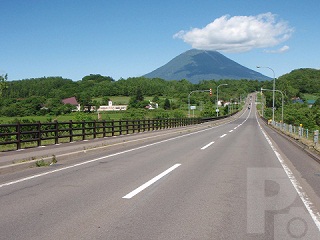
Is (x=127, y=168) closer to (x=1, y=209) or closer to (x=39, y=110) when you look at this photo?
(x=1, y=209)

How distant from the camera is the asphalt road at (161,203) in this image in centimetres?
509

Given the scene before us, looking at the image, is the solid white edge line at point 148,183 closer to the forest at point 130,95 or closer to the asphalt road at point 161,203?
the asphalt road at point 161,203

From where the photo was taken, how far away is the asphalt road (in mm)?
5086

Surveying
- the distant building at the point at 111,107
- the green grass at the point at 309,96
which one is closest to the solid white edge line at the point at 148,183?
the distant building at the point at 111,107

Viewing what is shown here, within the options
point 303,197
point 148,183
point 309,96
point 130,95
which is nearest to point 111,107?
point 130,95

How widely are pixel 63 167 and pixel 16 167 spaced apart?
144 cm

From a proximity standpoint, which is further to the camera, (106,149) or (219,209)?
(106,149)

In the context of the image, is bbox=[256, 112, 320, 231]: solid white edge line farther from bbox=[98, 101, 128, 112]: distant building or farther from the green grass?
the green grass

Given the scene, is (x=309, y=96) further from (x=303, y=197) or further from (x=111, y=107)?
(x=303, y=197)

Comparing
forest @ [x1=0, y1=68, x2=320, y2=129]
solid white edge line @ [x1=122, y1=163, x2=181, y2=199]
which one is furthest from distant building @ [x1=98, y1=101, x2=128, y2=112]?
solid white edge line @ [x1=122, y1=163, x2=181, y2=199]

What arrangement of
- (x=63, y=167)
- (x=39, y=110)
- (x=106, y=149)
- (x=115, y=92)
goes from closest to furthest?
(x=63, y=167), (x=106, y=149), (x=39, y=110), (x=115, y=92)

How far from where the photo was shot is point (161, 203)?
6.68m

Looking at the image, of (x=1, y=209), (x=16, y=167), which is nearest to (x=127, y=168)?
(x=16, y=167)

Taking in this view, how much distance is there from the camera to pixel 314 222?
18.3 feet
